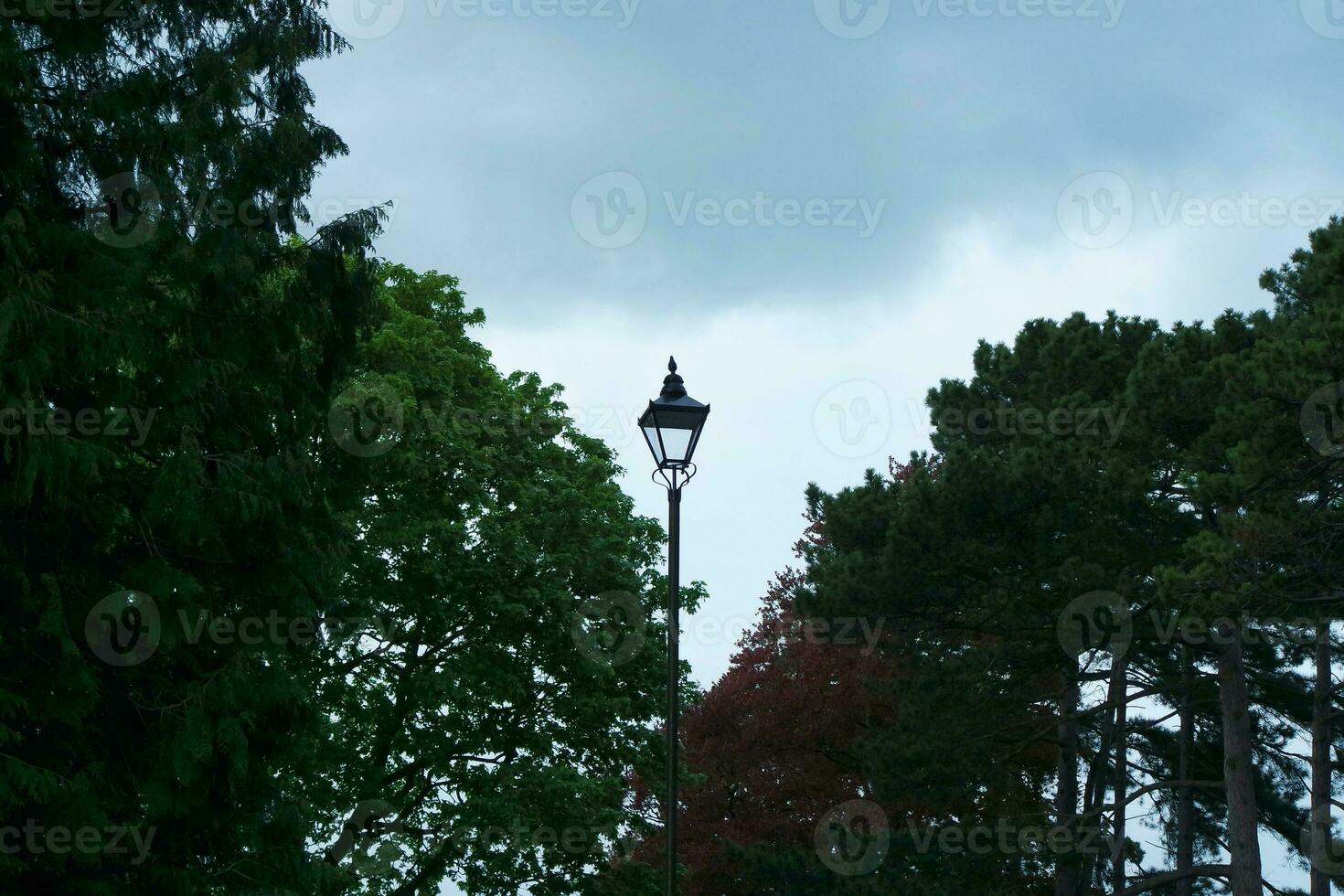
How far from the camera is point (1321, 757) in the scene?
24.6 meters

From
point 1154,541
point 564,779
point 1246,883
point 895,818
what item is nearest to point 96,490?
point 564,779

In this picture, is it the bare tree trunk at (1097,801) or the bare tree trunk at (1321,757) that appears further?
the bare tree trunk at (1097,801)

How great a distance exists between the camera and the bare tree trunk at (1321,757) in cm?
2325

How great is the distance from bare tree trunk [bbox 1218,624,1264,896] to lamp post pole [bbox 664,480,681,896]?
41.4ft

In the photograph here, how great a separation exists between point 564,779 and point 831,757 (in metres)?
13.4

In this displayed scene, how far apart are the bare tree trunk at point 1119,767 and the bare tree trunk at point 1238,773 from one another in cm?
158

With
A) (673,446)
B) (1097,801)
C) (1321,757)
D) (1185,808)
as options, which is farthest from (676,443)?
(1185,808)

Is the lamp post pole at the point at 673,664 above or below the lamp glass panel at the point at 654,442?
below

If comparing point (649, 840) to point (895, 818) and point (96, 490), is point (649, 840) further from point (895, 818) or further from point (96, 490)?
point (96, 490)

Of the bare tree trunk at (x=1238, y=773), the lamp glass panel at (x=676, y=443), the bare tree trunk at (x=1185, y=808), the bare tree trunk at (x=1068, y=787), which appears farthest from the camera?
the bare tree trunk at (x=1185, y=808)

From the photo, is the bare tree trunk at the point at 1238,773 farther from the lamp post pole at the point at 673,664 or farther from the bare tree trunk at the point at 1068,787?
the lamp post pole at the point at 673,664

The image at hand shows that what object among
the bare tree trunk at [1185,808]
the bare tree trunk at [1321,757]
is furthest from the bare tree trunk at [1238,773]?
the bare tree trunk at [1185,808]

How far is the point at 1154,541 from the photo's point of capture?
21891mm

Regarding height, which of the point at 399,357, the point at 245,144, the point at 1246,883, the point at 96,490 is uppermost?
the point at 399,357
